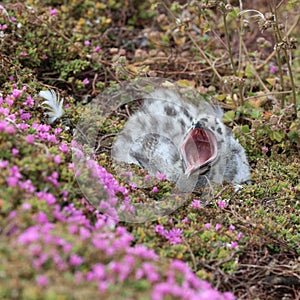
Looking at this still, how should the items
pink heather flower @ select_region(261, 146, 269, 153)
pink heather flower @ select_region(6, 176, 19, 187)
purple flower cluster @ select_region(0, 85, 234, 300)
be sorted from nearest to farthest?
purple flower cluster @ select_region(0, 85, 234, 300) → pink heather flower @ select_region(6, 176, 19, 187) → pink heather flower @ select_region(261, 146, 269, 153)

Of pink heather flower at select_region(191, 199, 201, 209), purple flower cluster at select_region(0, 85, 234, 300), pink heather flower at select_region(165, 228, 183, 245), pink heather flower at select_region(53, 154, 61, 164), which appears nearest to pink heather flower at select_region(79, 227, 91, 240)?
Answer: purple flower cluster at select_region(0, 85, 234, 300)

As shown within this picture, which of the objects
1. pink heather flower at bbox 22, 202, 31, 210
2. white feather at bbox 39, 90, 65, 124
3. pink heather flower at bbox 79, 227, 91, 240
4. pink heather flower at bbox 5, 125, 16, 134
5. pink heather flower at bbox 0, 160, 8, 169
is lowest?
white feather at bbox 39, 90, 65, 124

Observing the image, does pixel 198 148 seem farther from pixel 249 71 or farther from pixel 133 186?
pixel 249 71

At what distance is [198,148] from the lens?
3.14m

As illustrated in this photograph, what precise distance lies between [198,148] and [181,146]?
0.12 meters

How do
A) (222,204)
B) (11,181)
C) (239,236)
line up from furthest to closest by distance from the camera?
(222,204)
(239,236)
(11,181)

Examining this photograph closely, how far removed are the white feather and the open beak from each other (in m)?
0.74

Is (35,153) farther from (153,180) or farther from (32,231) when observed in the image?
(153,180)

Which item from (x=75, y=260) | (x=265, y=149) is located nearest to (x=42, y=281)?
(x=75, y=260)

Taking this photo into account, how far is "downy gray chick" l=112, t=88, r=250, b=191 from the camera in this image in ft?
9.87

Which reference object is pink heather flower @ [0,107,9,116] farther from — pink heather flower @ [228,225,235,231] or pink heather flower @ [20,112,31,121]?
pink heather flower @ [228,225,235,231]

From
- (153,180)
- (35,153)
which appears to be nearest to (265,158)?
A: (153,180)

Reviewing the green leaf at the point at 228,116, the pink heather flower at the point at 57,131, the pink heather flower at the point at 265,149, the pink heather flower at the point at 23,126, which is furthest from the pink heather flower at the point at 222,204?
the pink heather flower at the point at 23,126

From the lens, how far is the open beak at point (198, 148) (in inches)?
119
